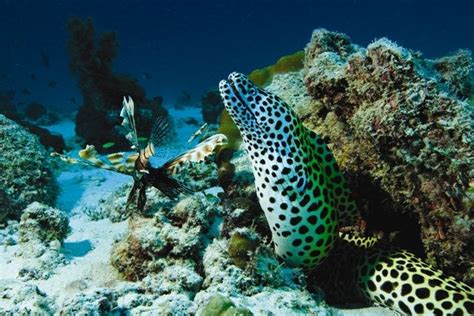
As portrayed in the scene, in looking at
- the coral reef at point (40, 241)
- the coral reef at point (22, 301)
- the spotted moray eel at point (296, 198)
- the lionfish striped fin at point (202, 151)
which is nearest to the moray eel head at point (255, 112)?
the spotted moray eel at point (296, 198)

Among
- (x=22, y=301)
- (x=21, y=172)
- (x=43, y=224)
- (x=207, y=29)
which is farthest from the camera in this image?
(x=207, y=29)

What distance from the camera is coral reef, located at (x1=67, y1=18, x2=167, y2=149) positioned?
1273cm

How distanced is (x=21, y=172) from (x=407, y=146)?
622cm

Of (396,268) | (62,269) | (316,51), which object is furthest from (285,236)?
(316,51)

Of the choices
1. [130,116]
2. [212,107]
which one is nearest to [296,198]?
[130,116]

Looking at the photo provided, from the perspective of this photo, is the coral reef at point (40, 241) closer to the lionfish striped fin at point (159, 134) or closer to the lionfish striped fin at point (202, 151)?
the lionfish striped fin at point (159, 134)

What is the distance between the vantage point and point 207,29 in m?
102

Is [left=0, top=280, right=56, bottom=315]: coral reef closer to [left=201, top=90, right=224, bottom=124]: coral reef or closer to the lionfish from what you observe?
the lionfish

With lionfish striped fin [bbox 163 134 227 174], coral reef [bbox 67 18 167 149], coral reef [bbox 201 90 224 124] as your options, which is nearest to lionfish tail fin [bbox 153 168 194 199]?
lionfish striped fin [bbox 163 134 227 174]

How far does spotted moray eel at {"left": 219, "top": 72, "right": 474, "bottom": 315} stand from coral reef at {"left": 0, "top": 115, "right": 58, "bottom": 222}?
4439 millimetres

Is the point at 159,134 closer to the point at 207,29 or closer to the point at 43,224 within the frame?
the point at 43,224

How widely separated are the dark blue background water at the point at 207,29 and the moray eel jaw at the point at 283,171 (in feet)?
180

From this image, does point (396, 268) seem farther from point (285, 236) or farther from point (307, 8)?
point (307, 8)

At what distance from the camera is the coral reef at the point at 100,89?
41.8 ft
